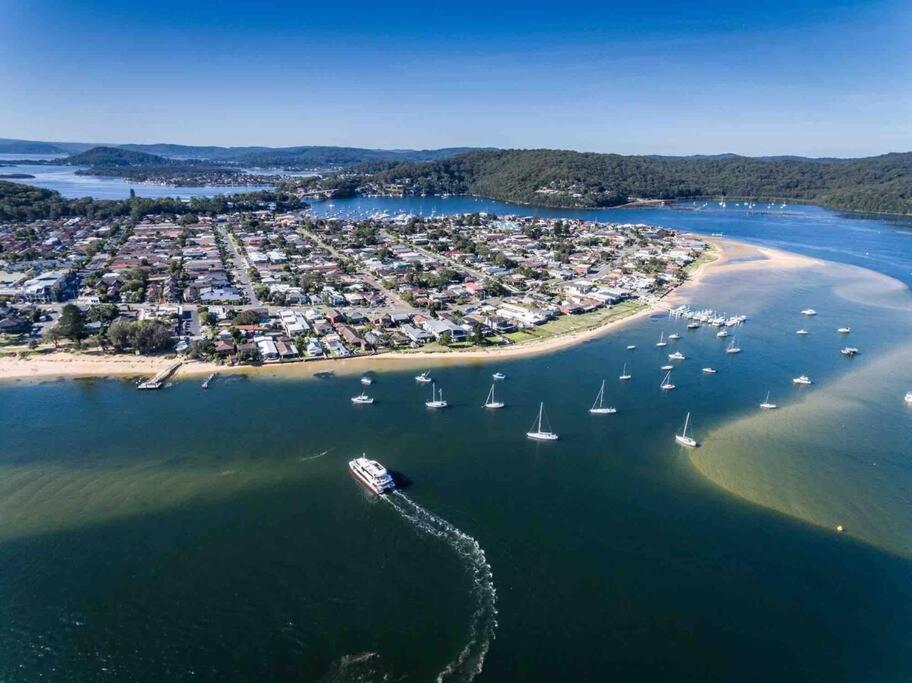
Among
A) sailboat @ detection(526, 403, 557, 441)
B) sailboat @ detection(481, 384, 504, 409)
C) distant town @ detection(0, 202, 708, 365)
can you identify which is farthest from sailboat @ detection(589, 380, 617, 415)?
distant town @ detection(0, 202, 708, 365)

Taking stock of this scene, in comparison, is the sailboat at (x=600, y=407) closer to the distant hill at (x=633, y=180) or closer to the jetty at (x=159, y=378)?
the jetty at (x=159, y=378)

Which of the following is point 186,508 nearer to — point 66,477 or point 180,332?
point 66,477

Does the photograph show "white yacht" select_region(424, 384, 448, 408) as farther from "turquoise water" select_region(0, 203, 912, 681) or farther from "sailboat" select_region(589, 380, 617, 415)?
"sailboat" select_region(589, 380, 617, 415)

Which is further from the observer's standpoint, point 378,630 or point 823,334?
point 823,334

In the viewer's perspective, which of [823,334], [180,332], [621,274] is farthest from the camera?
[621,274]

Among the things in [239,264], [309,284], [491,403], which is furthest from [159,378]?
[239,264]

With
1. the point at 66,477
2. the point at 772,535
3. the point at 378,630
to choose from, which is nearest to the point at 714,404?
the point at 772,535

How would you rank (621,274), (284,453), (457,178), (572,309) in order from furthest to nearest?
(457,178) < (621,274) < (572,309) < (284,453)
